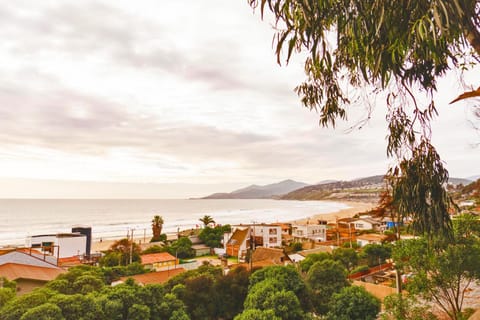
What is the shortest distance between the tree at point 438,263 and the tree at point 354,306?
4339 millimetres

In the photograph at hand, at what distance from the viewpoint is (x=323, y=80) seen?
600 centimetres

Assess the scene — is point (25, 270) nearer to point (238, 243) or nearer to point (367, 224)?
point (238, 243)

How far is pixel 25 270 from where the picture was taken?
18781mm

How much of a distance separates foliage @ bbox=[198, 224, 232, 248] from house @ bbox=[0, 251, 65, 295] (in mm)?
24071

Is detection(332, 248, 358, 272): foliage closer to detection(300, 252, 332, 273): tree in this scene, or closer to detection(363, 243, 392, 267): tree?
detection(363, 243, 392, 267): tree

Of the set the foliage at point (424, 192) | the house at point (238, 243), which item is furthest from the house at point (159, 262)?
the foliage at point (424, 192)

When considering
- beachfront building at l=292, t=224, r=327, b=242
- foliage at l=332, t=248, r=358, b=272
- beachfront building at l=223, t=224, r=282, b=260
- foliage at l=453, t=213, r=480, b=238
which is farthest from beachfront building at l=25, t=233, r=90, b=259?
foliage at l=453, t=213, r=480, b=238

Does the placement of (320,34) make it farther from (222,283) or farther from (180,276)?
(180,276)

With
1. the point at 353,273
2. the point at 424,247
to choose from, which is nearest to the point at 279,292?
the point at 424,247

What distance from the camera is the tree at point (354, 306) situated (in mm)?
11898

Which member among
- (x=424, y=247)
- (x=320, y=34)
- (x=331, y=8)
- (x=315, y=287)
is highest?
(x=331, y=8)

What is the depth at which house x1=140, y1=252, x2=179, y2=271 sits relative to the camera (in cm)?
2939

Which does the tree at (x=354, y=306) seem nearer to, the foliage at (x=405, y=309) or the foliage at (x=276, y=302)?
the foliage at (x=276, y=302)

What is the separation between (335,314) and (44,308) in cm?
1047
